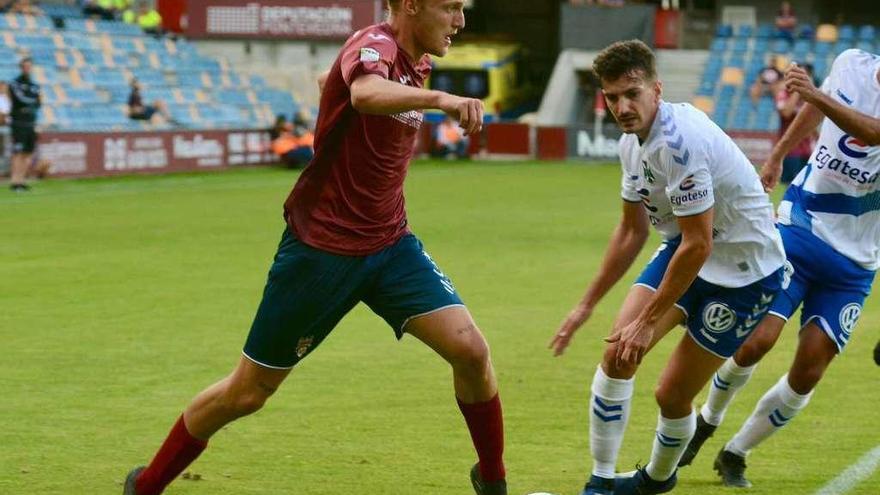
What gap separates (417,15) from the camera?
6082 mm

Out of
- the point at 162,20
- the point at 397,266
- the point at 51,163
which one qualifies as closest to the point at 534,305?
the point at 397,266

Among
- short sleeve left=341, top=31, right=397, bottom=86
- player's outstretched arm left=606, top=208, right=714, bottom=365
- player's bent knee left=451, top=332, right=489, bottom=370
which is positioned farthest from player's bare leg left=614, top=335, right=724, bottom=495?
short sleeve left=341, top=31, right=397, bottom=86

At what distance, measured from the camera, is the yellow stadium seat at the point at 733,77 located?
42.0 meters

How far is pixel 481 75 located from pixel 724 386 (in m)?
38.2

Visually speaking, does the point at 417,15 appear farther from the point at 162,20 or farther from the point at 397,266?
the point at 162,20

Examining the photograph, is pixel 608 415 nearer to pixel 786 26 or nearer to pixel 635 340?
pixel 635 340

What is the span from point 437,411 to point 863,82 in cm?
317

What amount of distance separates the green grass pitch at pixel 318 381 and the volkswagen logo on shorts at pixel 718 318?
104 centimetres

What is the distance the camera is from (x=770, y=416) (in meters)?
7.48

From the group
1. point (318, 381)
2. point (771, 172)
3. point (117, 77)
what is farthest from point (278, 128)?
point (771, 172)

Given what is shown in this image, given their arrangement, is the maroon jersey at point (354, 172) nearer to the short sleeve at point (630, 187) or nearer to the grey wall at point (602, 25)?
the short sleeve at point (630, 187)

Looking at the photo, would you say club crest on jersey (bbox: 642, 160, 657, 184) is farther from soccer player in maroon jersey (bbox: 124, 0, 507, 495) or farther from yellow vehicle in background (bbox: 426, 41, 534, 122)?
yellow vehicle in background (bbox: 426, 41, 534, 122)

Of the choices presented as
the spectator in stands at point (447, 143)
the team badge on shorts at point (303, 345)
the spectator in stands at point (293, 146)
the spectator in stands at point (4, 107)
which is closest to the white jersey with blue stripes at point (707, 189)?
the team badge on shorts at point (303, 345)

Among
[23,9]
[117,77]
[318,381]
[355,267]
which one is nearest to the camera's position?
[355,267]
